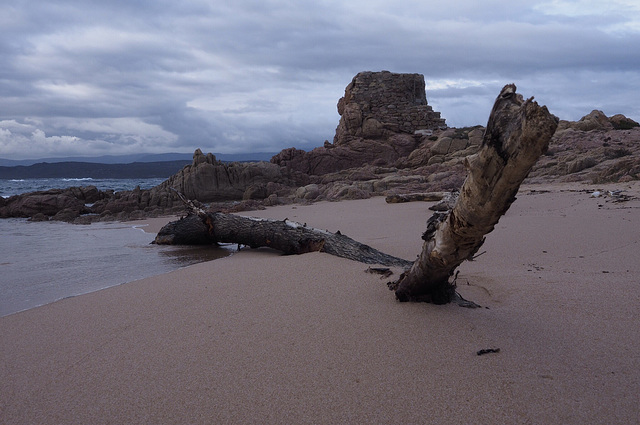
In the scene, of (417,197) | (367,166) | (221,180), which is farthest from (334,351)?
(367,166)

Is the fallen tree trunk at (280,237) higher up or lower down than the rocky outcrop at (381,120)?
lower down

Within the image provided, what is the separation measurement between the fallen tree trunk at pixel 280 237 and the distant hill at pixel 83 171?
5871 centimetres

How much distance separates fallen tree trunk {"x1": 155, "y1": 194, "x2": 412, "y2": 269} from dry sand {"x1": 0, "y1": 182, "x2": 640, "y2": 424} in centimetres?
54

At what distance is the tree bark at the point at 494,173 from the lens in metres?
1.64

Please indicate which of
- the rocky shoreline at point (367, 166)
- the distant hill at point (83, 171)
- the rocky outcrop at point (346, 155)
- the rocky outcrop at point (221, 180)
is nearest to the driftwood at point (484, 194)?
the rocky shoreline at point (367, 166)

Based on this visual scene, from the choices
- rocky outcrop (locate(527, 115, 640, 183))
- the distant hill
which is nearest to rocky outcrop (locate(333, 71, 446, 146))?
rocky outcrop (locate(527, 115, 640, 183))

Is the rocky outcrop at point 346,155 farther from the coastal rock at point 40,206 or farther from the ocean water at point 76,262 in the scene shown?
the ocean water at point 76,262

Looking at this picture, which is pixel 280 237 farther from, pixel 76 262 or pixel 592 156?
pixel 592 156

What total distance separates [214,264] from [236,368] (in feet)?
9.36

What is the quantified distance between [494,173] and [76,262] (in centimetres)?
577

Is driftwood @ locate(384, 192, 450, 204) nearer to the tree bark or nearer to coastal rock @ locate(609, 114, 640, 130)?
the tree bark

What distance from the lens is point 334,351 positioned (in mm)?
2275

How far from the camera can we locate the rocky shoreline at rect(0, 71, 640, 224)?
13.6 metres

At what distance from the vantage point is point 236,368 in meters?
2.15
